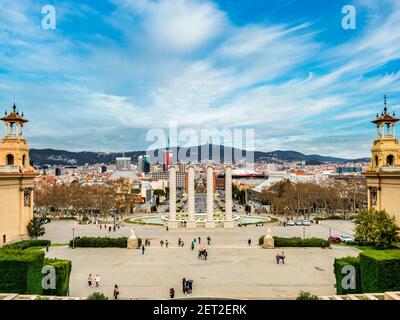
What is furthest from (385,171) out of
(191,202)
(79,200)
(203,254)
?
(79,200)

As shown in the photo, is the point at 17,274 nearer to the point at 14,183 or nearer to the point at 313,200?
the point at 14,183

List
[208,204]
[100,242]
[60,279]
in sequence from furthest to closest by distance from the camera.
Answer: [208,204] → [100,242] → [60,279]

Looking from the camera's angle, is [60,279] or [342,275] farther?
[342,275]

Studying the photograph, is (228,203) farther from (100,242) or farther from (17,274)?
(17,274)

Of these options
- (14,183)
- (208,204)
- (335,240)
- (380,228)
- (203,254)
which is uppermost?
(14,183)

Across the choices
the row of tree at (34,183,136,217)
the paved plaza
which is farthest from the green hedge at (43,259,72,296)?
the row of tree at (34,183,136,217)

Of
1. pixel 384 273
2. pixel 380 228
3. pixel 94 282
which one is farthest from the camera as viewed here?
pixel 380 228

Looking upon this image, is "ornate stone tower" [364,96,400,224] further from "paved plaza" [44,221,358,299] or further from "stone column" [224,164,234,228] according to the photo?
"stone column" [224,164,234,228]

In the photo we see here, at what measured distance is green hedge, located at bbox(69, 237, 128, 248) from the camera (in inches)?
1324

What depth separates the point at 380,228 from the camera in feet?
96.7

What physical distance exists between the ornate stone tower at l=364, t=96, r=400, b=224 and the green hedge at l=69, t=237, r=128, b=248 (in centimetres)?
2147

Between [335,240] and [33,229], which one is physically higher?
[33,229]

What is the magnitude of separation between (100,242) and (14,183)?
28.5ft
